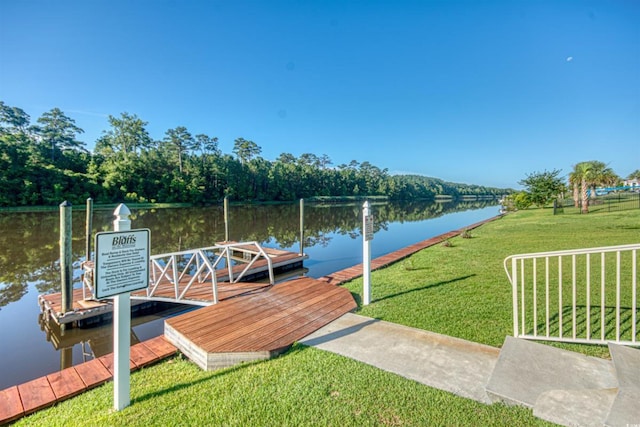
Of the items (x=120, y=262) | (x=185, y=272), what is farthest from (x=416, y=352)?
(x=185, y=272)

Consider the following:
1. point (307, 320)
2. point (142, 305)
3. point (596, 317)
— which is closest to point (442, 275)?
point (596, 317)

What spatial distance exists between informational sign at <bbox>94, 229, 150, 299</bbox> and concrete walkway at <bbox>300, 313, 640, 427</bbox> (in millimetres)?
1850

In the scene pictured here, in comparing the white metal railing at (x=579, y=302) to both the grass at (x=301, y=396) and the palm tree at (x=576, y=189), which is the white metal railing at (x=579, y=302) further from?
the palm tree at (x=576, y=189)

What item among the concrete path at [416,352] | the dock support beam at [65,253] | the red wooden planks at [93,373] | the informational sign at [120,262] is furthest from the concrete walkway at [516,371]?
the dock support beam at [65,253]

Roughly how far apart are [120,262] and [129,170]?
3758 centimetres

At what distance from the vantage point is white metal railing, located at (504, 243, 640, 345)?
2.63 meters

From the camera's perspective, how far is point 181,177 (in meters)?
38.9

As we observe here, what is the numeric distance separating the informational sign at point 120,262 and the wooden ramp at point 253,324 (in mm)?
1130

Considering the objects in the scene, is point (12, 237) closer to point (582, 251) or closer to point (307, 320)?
point (307, 320)

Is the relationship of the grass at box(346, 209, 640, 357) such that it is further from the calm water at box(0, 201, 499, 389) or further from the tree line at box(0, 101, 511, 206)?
the tree line at box(0, 101, 511, 206)

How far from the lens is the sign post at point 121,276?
211 centimetres

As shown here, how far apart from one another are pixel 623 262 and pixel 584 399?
19.0 feet

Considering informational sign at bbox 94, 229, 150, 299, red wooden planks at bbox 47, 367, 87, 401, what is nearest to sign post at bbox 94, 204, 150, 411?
informational sign at bbox 94, 229, 150, 299

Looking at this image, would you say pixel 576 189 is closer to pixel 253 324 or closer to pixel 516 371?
pixel 516 371
